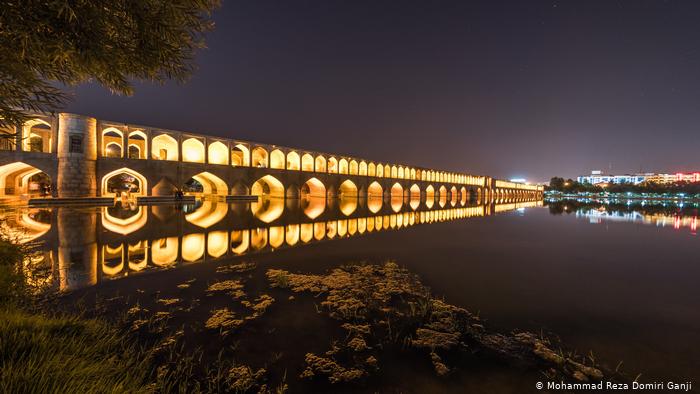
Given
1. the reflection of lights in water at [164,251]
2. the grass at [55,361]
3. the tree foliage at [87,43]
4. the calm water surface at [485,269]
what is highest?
the tree foliage at [87,43]

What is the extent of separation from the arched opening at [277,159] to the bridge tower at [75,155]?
15883 millimetres

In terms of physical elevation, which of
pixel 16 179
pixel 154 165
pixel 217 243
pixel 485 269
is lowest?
pixel 485 269

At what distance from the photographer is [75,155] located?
18234 millimetres

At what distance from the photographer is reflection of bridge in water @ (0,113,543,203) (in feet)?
59.5

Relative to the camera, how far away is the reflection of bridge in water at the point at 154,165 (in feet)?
59.5

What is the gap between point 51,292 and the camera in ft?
14.2

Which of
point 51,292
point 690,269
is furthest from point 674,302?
point 51,292

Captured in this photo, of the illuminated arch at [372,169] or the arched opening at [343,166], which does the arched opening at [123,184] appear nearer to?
the arched opening at [343,166]

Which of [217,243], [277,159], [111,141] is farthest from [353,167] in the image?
[217,243]

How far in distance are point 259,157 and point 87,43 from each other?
33814mm

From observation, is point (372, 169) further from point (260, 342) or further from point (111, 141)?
point (260, 342)

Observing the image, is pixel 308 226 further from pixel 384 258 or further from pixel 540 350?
pixel 540 350

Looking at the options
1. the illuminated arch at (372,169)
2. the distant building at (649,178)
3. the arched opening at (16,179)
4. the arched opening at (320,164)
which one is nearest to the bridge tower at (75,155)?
the arched opening at (16,179)

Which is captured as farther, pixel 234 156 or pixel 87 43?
pixel 234 156
